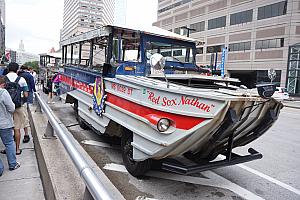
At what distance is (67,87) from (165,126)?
18.1 ft

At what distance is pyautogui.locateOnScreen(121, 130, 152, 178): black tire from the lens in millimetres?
3826

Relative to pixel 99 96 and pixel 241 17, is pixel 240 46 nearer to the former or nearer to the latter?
pixel 241 17

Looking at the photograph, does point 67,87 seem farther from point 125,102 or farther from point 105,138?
point 125,102

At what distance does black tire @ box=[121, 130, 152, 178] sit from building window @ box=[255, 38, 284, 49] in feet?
120

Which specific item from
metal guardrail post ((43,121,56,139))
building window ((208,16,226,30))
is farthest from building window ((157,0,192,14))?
metal guardrail post ((43,121,56,139))

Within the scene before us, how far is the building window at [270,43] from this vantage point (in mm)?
35438

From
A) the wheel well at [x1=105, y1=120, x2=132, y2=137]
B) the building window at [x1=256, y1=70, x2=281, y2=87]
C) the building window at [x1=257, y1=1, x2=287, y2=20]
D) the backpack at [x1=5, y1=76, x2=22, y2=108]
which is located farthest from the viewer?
the building window at [x1=256, y1=70, x2=281, y2=87]

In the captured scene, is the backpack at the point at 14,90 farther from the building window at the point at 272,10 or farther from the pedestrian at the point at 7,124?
the building window at the point at 272,10

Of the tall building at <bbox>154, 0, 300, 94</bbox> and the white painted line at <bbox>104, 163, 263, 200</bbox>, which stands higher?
the tall building at <bbox>154, 0, 300, 94</bbox>

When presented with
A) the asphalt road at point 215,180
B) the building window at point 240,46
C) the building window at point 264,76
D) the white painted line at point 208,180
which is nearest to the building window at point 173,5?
the building window at point 240,46

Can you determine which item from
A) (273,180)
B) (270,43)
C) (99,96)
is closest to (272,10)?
(270,43)

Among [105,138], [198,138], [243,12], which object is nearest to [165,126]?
[198,138]

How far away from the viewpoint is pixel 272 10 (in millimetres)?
36469

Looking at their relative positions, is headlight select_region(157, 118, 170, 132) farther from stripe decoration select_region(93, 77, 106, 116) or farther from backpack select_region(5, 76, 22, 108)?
backpack select_region(5, 76, 22, 108)
